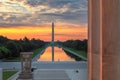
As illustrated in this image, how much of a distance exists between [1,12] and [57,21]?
2.85 meters

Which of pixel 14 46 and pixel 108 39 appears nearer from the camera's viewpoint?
pixel 108 39

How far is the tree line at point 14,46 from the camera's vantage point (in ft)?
44.2

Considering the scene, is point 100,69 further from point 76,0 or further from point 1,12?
point 76,0

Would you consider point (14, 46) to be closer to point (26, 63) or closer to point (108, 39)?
point (26, 63)

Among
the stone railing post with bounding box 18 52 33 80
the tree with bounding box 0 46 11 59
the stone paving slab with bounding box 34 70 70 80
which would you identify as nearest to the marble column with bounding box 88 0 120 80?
the stone railing post with bounding box 18 52 33 80

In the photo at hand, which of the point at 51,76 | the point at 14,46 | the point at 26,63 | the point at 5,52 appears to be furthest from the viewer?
the point at 14,46

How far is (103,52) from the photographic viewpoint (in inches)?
30.9

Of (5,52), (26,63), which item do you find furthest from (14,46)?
(26,63)

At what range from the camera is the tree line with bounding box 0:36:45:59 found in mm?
13458

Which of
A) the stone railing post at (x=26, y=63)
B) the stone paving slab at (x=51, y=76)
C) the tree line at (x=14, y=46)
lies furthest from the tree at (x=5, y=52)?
the stone railing post at (x=26, y=63)

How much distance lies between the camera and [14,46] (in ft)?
45.3

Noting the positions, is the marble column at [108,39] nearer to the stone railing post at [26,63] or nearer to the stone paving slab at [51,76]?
the stone railing post at [26,63]

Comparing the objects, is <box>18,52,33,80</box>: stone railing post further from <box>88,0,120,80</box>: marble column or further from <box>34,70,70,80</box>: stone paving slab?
<box>88,0,120,80</box>: marble column

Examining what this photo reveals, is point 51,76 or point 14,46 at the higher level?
point 14,46
